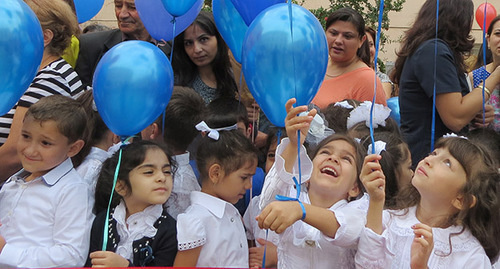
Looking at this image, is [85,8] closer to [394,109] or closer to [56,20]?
[56,20]

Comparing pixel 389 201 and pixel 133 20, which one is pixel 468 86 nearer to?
pixel 389 201

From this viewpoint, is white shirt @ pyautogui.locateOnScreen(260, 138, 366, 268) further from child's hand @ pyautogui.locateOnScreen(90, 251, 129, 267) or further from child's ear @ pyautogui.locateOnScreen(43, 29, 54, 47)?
child's ear @ pyautogui.locateOnScreen(43, 29, 54, 47)

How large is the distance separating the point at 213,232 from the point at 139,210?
319 mm

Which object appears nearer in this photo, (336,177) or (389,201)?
(336,177)

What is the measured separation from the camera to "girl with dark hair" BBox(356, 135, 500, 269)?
94.1 inches

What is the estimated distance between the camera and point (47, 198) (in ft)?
8.46

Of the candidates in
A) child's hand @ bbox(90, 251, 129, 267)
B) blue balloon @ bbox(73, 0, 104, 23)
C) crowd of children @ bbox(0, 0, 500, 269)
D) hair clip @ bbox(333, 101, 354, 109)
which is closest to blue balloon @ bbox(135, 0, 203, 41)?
crowd of children @ bbox(0, 0, 500, 269)

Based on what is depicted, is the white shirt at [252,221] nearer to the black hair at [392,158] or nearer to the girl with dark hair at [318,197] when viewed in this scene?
the girl with dark hair at [318,197]

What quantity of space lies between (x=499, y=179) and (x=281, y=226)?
98 cm

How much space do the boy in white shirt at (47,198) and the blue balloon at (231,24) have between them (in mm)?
710

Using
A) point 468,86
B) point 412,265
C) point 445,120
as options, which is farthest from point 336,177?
point 468,86

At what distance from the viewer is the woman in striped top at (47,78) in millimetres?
2787

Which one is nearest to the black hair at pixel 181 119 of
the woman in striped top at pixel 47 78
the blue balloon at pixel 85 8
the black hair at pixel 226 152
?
the black hair at pixel 226 152

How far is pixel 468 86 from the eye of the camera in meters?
3.21
